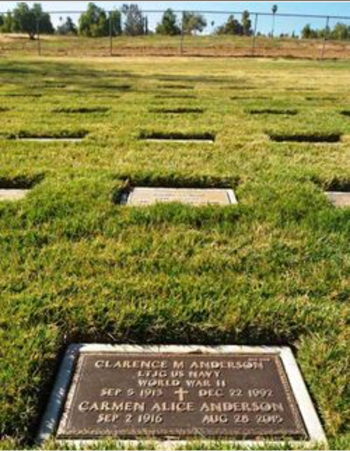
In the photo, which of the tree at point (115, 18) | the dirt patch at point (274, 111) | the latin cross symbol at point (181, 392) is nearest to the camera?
the latin cross symbol at point (181, 392)

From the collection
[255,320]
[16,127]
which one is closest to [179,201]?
[255,320]

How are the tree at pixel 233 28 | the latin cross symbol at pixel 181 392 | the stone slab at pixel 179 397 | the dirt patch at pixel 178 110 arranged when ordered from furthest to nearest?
1. the tree at pixel 233 28
2. the dirt patch at pixel 178 110
3. the latin cross symbol at pixel 181 392
4. the stone slab at pixel 179 397

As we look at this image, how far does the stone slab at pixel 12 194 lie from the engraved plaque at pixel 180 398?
6.20 ft

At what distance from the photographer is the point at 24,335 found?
87.7 inches

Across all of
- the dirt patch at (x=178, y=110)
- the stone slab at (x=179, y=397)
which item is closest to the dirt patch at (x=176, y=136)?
the dirt patch at (x=178, y=110)

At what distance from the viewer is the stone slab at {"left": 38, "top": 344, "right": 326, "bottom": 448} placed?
1809 millimetres

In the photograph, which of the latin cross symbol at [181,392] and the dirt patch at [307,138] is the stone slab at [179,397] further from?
the dirt patch at [307,138]

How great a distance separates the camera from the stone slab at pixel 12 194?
12.4 ft

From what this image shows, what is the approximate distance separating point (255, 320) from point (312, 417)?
0.57 meters

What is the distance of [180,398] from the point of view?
195cm

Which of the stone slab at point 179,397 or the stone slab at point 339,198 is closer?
the stone slab at point 179,397

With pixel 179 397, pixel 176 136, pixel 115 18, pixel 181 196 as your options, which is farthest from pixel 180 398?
pixel 115 18

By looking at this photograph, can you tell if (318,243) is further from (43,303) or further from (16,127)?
(16,127)

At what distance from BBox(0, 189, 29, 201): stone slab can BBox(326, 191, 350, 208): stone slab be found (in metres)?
2.22
